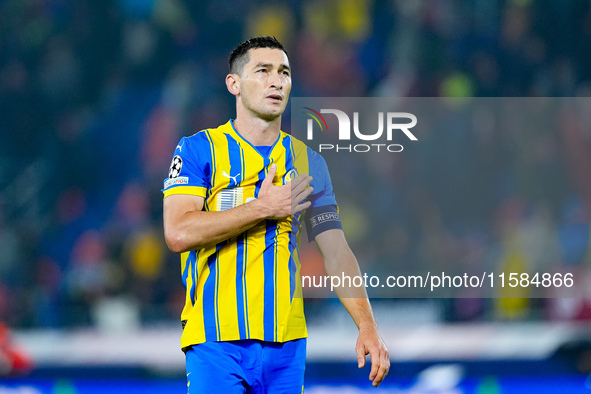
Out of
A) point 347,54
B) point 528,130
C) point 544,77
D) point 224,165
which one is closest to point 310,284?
point 224,165

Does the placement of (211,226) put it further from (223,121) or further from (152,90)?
(152,90)

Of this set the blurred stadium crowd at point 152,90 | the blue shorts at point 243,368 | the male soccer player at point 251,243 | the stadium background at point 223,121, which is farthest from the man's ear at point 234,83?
the blurred stadium crowd at point 152,90

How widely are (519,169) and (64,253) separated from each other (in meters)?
3.63

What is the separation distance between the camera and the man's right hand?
81.5 inches

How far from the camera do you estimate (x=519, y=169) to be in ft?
15.2

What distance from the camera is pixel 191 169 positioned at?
85.0 inches

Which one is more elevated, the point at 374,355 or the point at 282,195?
the point at 282,195

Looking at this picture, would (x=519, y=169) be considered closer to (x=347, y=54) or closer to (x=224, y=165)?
(x=347, y=54)

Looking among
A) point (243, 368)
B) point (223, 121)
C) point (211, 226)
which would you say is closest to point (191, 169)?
point (211, 226)

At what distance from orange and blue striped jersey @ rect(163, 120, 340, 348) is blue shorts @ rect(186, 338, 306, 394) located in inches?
1.2

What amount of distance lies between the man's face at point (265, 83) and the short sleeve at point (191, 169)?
0.20m

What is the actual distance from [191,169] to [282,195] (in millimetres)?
292

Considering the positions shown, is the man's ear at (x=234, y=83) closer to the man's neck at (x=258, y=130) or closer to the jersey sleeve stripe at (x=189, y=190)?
the man's neck at (x=258, y=130)

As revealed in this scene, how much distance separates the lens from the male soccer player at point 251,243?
2.06 m
